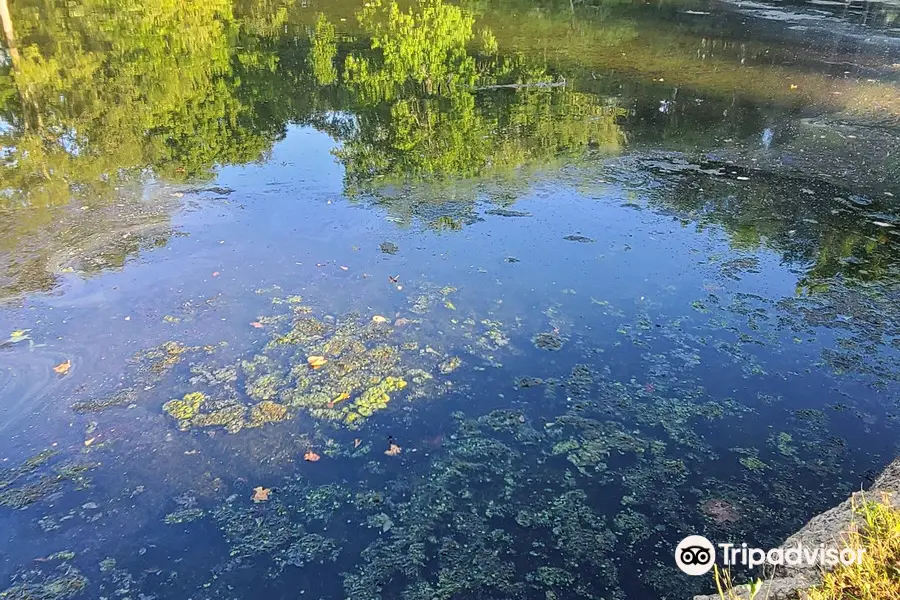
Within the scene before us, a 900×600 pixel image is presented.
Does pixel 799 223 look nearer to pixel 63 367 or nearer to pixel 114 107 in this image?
pixel 63 367

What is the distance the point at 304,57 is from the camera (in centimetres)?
861

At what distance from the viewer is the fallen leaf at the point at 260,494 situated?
238 centimetres

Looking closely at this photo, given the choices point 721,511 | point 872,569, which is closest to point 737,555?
point 721,511

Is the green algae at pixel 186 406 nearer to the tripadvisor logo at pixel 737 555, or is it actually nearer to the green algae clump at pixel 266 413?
the green algae clump at pixel 266 413

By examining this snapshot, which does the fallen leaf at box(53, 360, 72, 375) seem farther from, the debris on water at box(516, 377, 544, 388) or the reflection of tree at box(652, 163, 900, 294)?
the reflection of tree at box(652, 163, 900, 294)

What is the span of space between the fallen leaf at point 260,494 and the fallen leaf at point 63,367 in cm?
132

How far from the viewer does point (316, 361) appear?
307cm

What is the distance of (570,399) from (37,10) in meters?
13.0

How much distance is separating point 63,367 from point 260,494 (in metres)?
1.39

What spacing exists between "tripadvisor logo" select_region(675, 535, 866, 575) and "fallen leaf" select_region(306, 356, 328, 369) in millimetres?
1794

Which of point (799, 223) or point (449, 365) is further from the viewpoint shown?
point (799, 223)

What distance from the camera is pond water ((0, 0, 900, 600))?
225 cm

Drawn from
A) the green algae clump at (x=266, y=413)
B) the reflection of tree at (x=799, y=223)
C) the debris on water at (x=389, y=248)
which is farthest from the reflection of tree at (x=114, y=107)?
the reflection of tree at (x=799, y=223)

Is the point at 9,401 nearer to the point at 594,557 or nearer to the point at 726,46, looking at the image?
the point at 594,557
